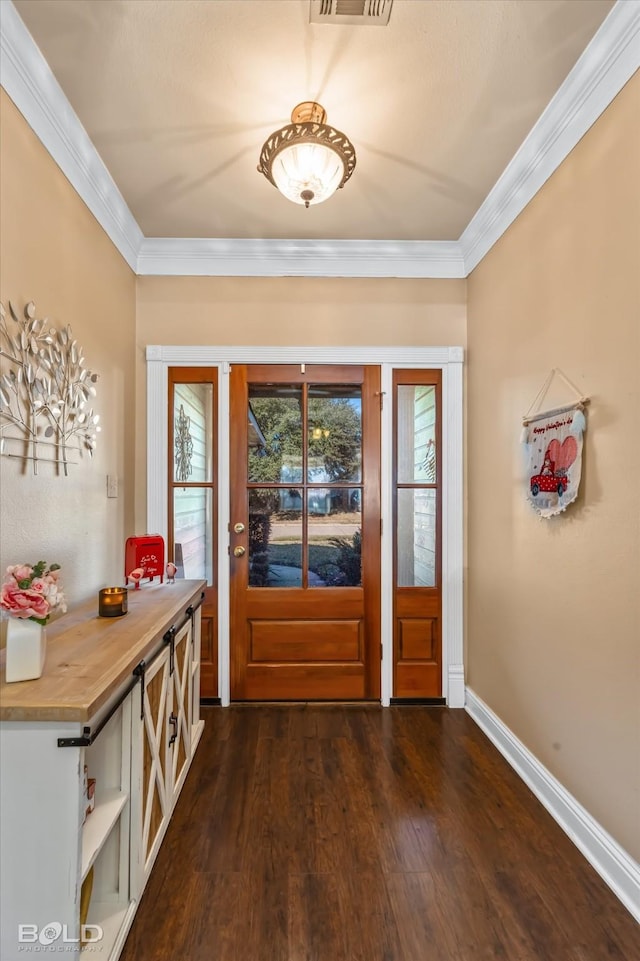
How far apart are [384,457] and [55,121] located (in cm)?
218

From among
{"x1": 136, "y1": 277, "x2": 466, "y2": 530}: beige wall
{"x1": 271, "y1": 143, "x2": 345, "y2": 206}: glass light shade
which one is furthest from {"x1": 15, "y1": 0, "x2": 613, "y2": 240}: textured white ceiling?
{"x1": 136, "y1": 277, "x2": 466, "y2": 530}: beige wall

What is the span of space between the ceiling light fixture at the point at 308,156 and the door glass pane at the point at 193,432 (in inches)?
54.8

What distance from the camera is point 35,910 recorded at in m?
1.12

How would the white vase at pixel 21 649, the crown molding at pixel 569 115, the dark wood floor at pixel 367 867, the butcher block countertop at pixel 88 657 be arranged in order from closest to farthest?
the butcher block countertop at pixel 88 657
the white vase at pixel 21 649
the dark wood floor at pixel 367 867
the crown molding at pixel 569 115

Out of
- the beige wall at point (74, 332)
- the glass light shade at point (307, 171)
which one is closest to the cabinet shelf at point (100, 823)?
the beige wall at point (74, 332)

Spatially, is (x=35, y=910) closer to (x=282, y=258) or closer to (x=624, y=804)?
(x=624, y=804)

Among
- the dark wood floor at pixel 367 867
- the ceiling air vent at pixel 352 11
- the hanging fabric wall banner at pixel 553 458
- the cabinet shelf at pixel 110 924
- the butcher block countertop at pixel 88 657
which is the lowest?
the dark wood floor at pixel 367 867

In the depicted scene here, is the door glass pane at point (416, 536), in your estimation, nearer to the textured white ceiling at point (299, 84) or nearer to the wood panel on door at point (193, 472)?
the wood panel on door at point (193, 472)

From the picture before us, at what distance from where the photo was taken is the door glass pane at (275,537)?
3.03m

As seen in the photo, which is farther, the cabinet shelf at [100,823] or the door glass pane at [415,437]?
the door glass pane at [415,437]

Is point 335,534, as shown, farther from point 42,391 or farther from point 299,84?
point 299,84

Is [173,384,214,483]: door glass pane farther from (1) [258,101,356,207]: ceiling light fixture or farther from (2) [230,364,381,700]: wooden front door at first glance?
(1) [258,101,356,207]: ceiling light fixture

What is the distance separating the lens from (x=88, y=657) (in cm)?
140

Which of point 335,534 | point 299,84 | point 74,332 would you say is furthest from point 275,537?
point 299,84
